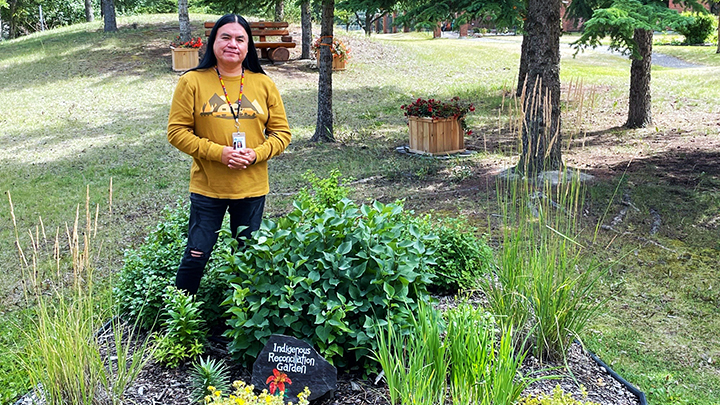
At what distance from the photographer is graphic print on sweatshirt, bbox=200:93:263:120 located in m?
3.39

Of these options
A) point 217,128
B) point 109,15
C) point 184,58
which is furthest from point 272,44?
point 217,128

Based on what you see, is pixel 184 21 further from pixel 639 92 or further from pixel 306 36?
pixel 639 92

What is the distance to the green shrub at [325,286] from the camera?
3096 mm

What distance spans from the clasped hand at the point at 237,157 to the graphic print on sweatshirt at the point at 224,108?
0.73 ft

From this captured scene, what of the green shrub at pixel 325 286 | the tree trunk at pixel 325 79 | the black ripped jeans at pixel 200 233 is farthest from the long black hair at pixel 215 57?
the tree trunk at pixel 325 79

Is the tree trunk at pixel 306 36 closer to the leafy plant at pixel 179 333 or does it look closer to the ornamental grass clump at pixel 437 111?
the ornamental grass clump at pixel 437 111

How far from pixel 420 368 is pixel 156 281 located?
1773 mm

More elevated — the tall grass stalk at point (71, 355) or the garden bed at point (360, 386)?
the tall grass stalk at point (71, 355)

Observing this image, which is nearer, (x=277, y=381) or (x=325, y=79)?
(x=277, y=381)

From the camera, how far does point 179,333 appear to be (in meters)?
3.27

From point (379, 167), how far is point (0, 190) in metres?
Answer: 5.04

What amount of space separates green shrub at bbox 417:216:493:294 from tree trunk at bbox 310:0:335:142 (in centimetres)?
629

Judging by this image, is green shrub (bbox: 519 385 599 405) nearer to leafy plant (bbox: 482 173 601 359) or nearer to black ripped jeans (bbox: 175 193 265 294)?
leafy plant (bbox: 482 173 601 359)

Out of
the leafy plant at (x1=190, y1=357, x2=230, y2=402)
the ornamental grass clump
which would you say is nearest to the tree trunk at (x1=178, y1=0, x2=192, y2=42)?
the ornamental grass clump
